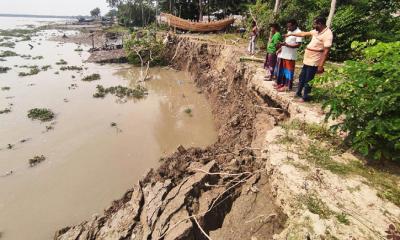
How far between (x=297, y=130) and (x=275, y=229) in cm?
229

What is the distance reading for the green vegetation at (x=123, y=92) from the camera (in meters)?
14.9

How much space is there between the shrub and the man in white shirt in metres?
2.36

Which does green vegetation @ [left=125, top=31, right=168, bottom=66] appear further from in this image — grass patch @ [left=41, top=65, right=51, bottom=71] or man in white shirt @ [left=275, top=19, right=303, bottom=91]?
man in white shirt @ [left=275, top=19, right=303, bottom=91]

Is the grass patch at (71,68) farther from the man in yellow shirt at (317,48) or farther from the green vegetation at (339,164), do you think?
the green vegetation at (339,164)

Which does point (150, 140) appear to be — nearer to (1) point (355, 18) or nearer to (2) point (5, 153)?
(2) point (5, 153)

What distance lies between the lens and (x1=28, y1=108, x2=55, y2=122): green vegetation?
11.8 meters

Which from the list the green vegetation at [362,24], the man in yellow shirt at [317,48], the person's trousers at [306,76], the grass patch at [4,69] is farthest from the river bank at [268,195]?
the grass patch at [4,69]

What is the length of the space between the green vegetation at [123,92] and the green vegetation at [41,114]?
9.47 ft

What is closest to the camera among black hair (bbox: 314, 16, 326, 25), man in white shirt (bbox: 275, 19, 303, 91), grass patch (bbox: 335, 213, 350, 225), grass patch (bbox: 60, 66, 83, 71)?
grass patch (bbox: 335, 213, 350, 225)

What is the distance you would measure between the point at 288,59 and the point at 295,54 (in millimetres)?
195

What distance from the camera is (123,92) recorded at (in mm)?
15391

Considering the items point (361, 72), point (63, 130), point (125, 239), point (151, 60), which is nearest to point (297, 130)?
point (361, 72)

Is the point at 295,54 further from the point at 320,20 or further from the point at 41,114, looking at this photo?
the point at 41,114

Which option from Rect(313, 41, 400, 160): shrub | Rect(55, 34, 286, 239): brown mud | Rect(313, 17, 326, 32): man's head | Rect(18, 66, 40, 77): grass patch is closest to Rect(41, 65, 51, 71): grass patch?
Rect(18, 66, 40, 77): grass patch
